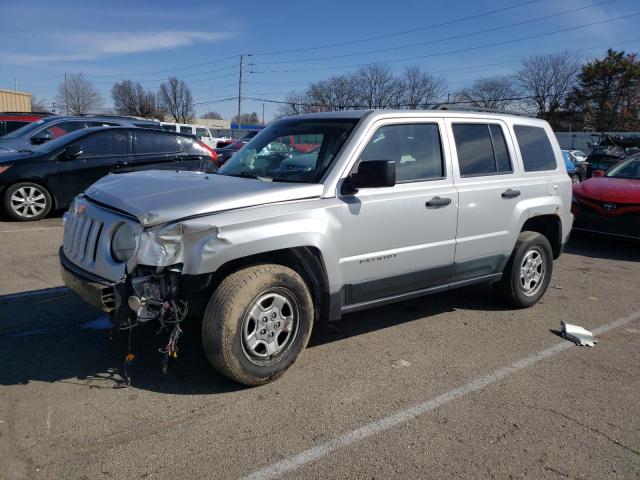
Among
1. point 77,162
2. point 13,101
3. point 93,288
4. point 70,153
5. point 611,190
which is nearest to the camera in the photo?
point 93,288

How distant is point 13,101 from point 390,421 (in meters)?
50.9

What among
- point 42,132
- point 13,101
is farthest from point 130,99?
point 42,132

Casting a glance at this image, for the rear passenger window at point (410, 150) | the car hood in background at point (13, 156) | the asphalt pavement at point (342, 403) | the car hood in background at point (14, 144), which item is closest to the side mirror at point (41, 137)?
the car hood in background at point (14, 144)

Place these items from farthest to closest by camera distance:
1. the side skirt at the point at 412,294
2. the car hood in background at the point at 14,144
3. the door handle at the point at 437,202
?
the car hood in background at the point at 14,144
the door handle at the point at 437,202
the side skirt at the point at 412,294

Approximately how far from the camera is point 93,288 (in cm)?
337

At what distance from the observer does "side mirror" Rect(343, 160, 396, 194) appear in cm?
376

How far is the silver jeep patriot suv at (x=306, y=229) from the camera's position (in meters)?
3.30

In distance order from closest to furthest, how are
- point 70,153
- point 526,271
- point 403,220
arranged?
point 403,220
point 526,271
point 70,153

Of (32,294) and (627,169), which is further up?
(627,169)

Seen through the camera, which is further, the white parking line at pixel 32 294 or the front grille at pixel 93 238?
the white parking line at pixel 32 294

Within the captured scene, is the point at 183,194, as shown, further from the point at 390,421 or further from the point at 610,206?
the point at 610,206

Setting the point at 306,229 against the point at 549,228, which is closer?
the point at 306,229

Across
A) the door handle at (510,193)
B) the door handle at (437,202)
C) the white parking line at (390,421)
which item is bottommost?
the white parking line at (390,421)

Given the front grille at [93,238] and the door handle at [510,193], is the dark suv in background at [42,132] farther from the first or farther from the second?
the door handle at [510,193]
